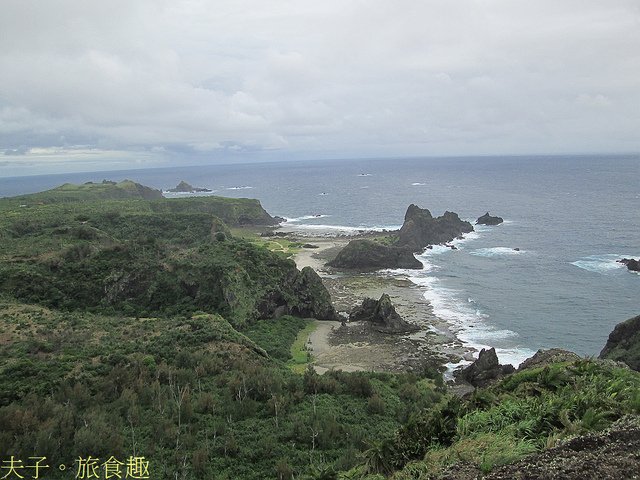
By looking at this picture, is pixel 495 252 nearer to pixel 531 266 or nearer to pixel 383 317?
pixel 531 266

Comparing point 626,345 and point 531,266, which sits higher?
point 626,345

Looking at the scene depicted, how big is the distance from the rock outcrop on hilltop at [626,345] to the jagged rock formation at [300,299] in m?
26.9

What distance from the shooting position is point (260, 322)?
158 feet

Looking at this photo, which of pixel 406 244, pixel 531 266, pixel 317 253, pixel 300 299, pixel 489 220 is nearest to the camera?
pixel 300 299

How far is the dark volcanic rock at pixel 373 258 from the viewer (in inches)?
2940

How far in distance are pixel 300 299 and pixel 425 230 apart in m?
45.1

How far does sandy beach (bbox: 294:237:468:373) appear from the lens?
39688 mm

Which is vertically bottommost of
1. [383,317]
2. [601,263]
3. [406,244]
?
[383,317]

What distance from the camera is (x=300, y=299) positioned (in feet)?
176

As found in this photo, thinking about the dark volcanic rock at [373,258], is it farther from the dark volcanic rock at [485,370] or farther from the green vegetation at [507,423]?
the green vegetation at [507,423]

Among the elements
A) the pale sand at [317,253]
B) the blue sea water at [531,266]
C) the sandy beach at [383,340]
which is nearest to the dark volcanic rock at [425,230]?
the blue sea water at [531,266]

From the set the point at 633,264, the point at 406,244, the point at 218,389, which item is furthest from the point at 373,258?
the point at 218,389

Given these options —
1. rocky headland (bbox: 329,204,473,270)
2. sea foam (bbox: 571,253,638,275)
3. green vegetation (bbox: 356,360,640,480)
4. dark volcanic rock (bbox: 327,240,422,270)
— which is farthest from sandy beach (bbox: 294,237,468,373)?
sea foam (bbox: 571,253,638,275)

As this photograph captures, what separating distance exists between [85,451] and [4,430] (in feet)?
14.8
